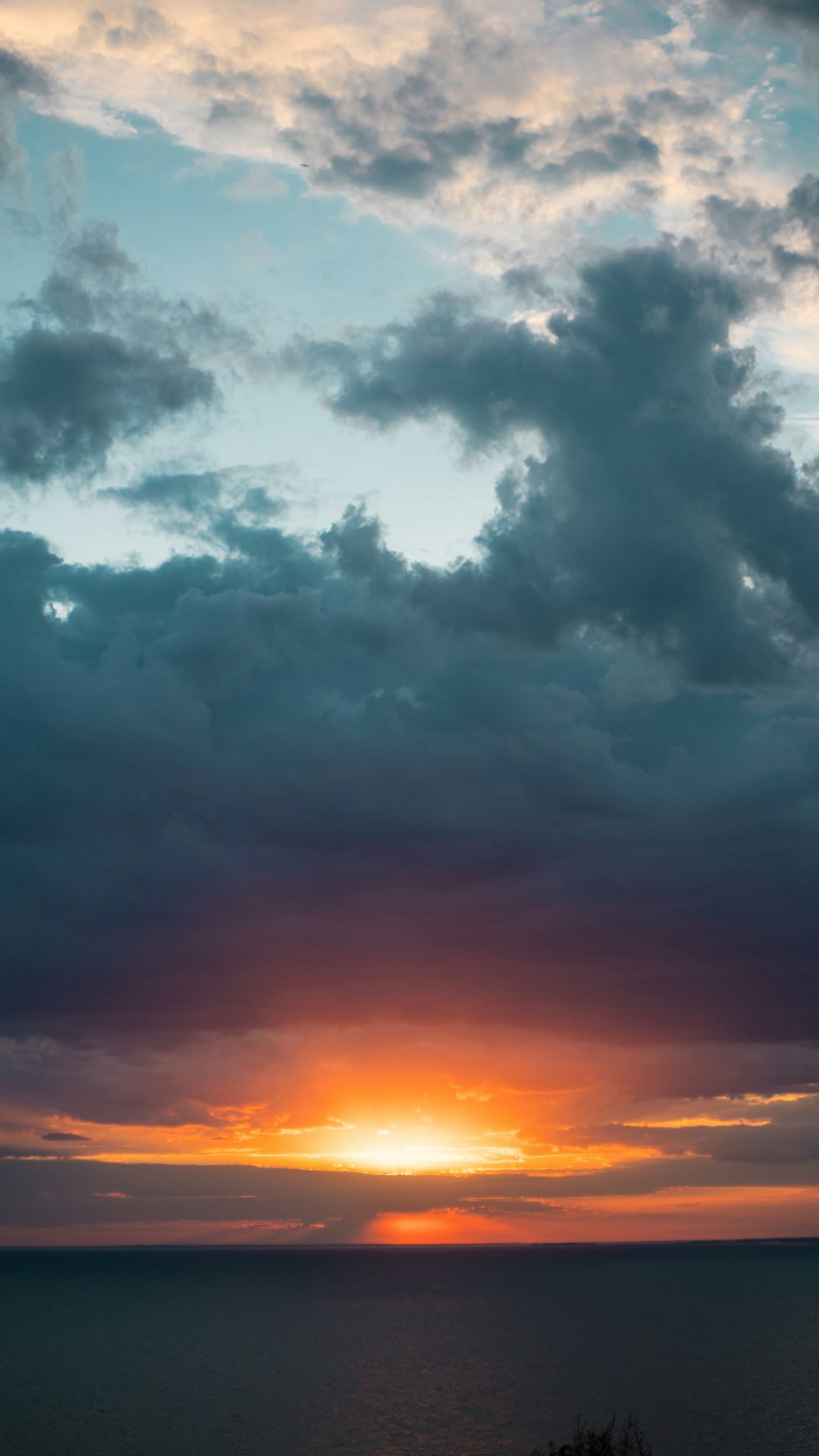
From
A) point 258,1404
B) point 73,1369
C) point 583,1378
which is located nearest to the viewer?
point 258,1404

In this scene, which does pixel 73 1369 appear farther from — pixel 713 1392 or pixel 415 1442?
pixel 713 1392

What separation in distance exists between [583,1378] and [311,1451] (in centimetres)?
6720

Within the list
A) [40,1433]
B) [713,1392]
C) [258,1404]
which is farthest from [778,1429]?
[40,1433]

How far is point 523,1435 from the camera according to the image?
5310 inches

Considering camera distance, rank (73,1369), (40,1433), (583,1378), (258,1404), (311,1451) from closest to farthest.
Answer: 1. (311,1451)
2. (40,1433)
3. (258,1404)
4. (583,1378)
5. (73,1369)

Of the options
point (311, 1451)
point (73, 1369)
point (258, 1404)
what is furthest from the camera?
point (73, 1369)

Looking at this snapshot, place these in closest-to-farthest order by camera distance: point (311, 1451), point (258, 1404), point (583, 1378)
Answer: point (311, 1451), point (258, 1404), point (583, 1378)

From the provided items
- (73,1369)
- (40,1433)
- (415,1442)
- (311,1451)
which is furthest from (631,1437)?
(73,1369)

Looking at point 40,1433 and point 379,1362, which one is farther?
point 379,1362

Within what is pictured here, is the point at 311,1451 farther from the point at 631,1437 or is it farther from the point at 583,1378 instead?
the point at 583,1378

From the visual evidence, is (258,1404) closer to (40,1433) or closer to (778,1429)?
(40,1433)

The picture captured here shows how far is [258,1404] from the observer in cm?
16075

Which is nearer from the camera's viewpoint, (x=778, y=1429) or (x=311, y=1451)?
(x=311, y=1451)

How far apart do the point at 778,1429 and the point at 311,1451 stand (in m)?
57.2
